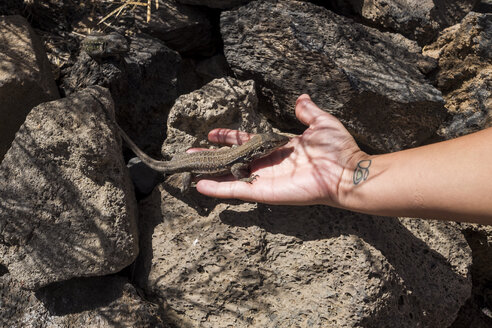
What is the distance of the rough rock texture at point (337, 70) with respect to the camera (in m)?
4.22

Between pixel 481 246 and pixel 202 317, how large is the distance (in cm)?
326

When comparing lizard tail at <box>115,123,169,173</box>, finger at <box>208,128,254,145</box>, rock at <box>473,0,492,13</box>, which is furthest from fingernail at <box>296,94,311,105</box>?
Result: rock at <box>473,0,492,13</box>

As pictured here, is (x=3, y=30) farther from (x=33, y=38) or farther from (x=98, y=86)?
(x=98, y=86)

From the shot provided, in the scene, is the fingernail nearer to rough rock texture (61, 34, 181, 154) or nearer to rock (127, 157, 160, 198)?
rough rock texture (61, 34, 181, 154)

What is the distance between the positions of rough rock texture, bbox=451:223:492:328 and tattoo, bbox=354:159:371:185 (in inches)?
71.5

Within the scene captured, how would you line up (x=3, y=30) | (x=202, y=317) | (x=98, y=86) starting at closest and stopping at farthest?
1. (x=202, y=317)
2. (x=98, y=86)
3. (x=3, y=30)

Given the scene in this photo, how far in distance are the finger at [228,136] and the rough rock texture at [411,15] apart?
2262 mm

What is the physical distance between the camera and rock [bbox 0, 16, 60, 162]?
12.8ft

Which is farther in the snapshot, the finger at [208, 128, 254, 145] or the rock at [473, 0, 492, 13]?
the rock at [473, 0, 492, 13]

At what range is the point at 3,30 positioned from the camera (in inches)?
A: 168

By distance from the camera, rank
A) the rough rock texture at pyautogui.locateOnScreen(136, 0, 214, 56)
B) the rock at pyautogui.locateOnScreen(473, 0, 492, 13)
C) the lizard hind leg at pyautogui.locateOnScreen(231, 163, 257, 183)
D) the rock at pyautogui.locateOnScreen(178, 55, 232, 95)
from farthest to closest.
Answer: the rock at pyautogui.locateOnScreen(473, 0, 492, 13) < the rock at pyautogui.locateOnScreen(178, 55, 232, 95) < the rough rock texture at pyautogui.locateOnScreen(136, 0, 214, 56) < the lizard hind leg at pyautogui.locateOnScreen(231, 163, 257, 183)

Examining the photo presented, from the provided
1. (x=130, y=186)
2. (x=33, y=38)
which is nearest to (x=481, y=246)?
(x=130, y=186)

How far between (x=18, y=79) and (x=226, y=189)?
228 centimetres

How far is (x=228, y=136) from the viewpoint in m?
4.33
